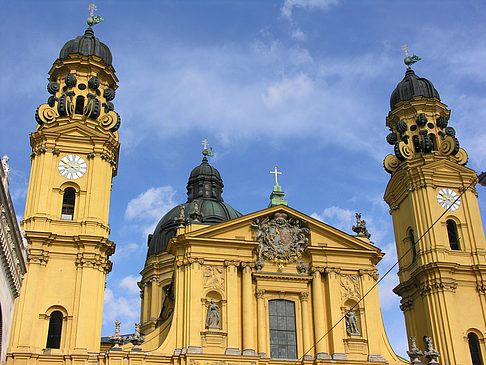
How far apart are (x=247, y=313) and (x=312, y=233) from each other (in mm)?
4871

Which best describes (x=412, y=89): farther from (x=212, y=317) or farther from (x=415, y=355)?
(x=212, y=317)

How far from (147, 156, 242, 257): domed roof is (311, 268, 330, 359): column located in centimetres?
1256

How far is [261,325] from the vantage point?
2664 centimetres

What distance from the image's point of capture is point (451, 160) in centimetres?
3300

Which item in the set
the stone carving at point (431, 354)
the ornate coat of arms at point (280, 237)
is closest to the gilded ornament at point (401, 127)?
the ornate coat of arms at point (280, 237)

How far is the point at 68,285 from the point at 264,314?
804 centimetres

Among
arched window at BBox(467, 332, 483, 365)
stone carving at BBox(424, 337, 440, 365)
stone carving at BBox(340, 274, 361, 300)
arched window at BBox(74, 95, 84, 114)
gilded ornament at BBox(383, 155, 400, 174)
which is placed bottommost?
stone carving at BBox(424, 337, 440, 365)

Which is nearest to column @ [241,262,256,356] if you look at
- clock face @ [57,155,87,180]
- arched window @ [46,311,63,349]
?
arched window @ [46,311,63,349]

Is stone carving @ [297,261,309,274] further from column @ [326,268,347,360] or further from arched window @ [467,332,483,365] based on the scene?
arched window @ [467,332,483,365]

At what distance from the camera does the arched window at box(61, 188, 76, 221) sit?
93.7ft

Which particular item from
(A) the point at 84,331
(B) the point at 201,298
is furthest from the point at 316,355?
(A) the point at 84,331

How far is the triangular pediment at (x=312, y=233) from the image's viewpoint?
28.2 meters

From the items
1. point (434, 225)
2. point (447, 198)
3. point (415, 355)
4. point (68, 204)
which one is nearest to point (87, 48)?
point (68, 204)

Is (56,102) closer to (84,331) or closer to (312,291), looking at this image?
(84,331)
